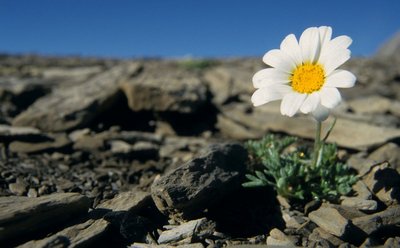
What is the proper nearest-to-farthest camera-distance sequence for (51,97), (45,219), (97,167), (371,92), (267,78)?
(45,219) → (267,78) → (97,167) → (51,97) → (371,92)

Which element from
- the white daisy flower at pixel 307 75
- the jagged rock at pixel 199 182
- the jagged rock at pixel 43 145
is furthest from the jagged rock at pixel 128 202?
the jagged rock at pixel 43 145

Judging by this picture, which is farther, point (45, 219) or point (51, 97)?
point (51, 97)

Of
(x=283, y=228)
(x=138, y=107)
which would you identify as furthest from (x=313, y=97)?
(x=138, y=107)

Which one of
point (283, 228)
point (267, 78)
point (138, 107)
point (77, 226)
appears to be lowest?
point (283, 228)

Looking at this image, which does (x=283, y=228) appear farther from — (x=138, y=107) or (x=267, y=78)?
(x=138, y=107)

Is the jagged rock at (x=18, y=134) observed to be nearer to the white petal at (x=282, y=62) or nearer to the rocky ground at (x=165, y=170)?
the rocky ground at (x=165, y=170)

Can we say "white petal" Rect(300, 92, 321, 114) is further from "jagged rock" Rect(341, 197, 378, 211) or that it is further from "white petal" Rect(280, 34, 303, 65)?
"jagged rock" Rect(341, 197, 378, 211)

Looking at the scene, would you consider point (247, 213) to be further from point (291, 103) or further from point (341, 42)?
point (341, 42)
